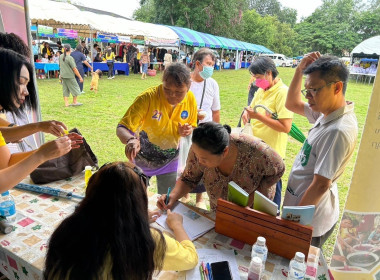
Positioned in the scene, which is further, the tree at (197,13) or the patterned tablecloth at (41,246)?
the tree at (197,13)

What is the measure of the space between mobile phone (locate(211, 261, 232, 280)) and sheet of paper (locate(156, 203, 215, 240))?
0.23 metres

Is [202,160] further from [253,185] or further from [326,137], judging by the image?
[326,137]

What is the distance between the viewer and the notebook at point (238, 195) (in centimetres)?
125

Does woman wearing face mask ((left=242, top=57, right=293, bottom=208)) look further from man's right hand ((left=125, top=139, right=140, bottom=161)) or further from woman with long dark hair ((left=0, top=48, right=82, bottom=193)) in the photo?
woman with long dark hair ((left=0, top=48, right=82, bottom=193))

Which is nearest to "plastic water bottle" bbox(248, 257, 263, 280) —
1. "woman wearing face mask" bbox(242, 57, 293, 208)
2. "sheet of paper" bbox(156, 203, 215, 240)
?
"sheet of paper" bbox(156, 203, 215, 240)

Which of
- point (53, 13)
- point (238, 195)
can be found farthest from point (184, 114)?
point (53, 13)

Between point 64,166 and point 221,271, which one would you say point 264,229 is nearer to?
point 221,271

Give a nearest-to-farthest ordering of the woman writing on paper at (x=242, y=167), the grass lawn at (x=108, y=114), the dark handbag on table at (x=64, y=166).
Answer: the woman writing on paper at (x=242, y=167) < the dark handbag on table at (x=64, y=166) < the grass lawn at (x=108, y=114)

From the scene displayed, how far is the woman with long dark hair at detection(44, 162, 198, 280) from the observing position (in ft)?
2.93

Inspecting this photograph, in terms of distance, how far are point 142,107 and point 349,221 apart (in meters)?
1.56

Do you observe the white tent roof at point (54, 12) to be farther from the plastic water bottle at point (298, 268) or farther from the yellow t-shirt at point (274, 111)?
the plastic water bottle at point (298, 268)

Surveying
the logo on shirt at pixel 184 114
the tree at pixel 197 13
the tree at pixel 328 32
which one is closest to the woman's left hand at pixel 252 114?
the logo on shirt at pixel 184 114

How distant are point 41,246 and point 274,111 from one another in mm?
1993

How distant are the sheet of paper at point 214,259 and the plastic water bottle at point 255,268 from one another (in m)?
0.07
